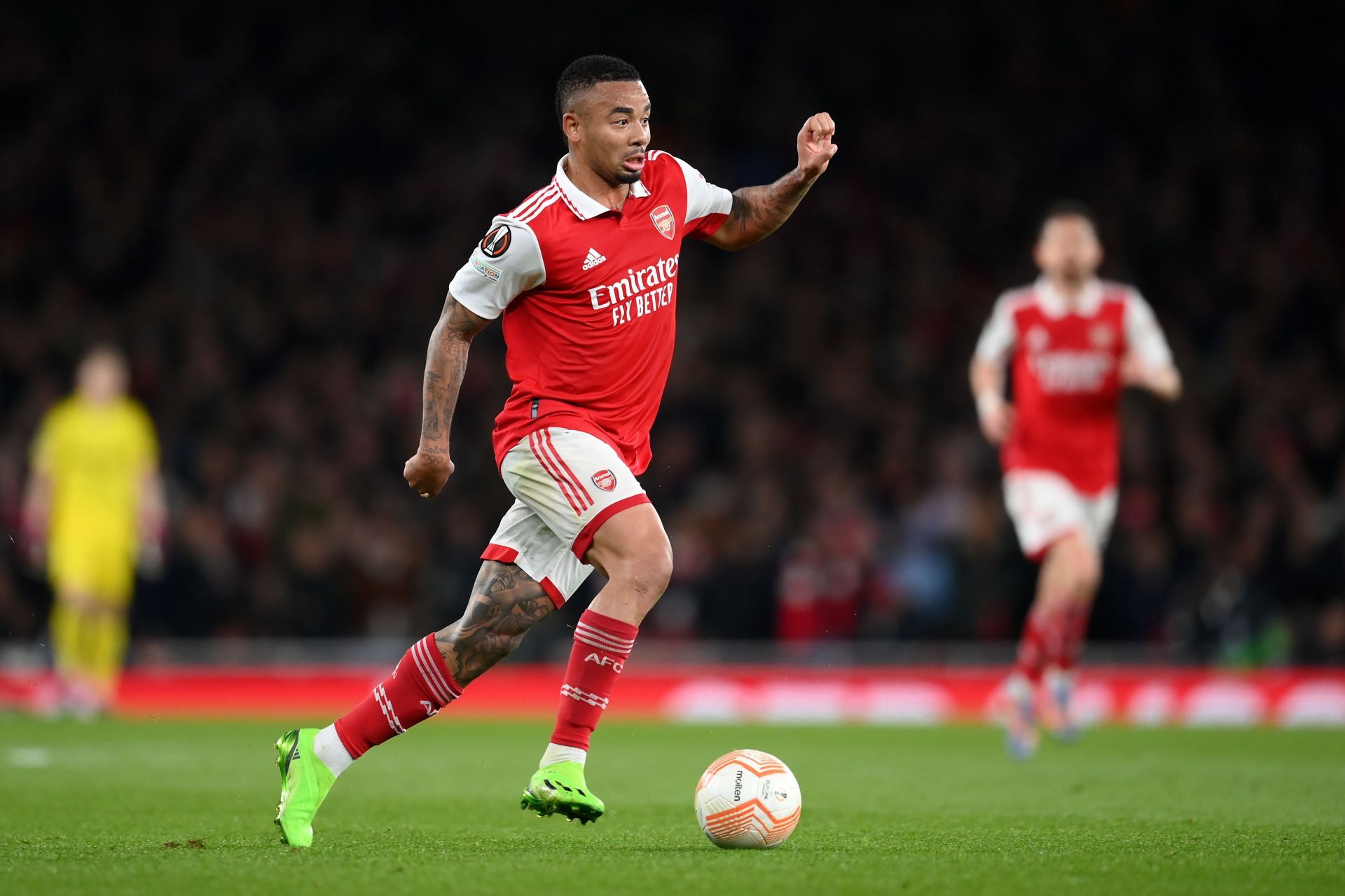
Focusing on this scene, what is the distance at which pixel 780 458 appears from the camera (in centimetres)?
1548

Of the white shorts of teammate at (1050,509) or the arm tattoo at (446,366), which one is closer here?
the arm tattoo at (446,366)

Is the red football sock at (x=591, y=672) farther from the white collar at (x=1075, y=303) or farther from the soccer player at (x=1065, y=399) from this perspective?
the white collar at (x=1075, y=303)

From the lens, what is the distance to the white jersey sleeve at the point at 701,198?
5.77 m

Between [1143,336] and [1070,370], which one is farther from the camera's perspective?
[1070,370]

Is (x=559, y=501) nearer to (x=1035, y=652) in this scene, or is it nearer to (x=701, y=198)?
(x=701, y=198)

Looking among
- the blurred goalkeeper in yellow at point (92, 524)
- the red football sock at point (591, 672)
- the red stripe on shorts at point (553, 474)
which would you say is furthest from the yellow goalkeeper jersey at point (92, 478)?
→ the red football sock at point (591, 672)

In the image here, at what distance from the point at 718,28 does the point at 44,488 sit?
396 inches

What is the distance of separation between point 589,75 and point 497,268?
0.74 metres

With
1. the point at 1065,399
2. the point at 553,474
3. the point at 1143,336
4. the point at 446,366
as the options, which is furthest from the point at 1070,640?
the point at 446,366

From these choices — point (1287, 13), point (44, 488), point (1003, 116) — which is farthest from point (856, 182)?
point (44, 488)

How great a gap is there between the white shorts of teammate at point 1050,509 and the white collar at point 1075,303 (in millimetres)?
875

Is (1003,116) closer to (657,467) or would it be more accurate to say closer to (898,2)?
(898,2)

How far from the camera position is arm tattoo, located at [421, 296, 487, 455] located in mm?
5188

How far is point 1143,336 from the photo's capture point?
9266 millimetres
